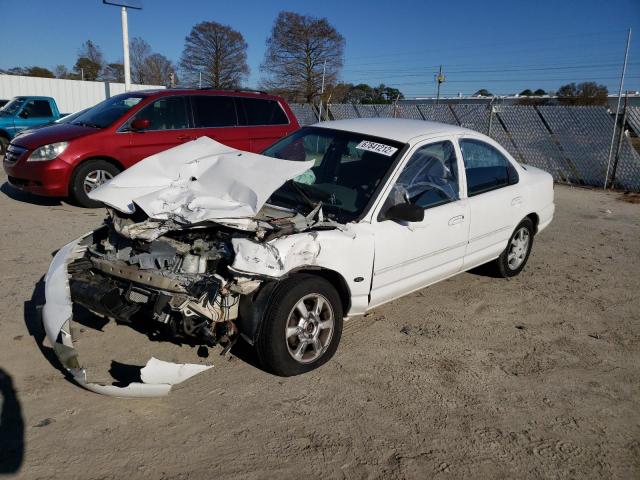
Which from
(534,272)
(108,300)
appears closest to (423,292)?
(534,272)

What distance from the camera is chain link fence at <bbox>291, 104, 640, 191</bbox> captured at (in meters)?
12.2

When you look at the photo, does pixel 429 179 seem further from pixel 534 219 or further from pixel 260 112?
pixel 260 112

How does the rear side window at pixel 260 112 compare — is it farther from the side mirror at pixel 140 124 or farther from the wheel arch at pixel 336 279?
Answer: the wheel arch at pixel 336 279

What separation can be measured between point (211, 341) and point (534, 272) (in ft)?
14.0

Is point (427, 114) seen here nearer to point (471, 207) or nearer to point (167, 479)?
point (471, 207)

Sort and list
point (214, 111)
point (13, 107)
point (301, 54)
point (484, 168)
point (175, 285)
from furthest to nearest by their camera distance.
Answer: point (301, 54) < point (13, 107) < point (214, 111) < point (484, 168) < point (175, 285)

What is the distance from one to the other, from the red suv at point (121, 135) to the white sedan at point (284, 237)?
12.5 feet

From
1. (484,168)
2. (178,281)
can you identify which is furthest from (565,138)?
(178,281)

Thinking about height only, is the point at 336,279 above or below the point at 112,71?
below

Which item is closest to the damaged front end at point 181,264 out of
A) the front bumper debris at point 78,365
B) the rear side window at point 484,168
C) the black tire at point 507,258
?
the front bumper debris at point 78,365

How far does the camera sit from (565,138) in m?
13.1

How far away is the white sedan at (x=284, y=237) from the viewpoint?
10.5 ft

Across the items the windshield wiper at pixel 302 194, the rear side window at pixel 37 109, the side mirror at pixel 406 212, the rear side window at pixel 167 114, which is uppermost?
the rear side window at pixel 37 109

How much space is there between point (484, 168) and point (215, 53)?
3749 centimetres
